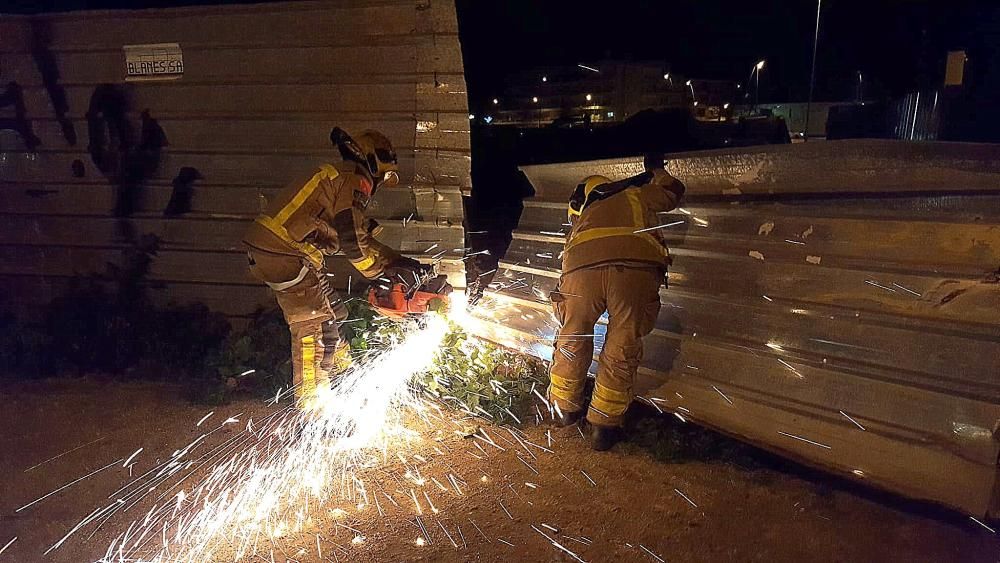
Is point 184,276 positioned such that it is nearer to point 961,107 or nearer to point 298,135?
point 298,135

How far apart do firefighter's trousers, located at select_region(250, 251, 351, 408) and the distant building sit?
18835mm

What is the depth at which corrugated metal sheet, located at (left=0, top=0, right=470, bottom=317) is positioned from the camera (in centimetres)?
Answer: 598

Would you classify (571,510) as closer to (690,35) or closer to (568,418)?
(568,418)

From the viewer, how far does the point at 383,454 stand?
4.41 m

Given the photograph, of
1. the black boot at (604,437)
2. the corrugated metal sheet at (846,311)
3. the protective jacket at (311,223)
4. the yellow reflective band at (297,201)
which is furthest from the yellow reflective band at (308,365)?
the corrugated metal sheet at (846,311)

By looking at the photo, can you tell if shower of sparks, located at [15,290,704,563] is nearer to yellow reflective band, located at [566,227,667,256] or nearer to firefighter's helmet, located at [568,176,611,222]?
yellow reflective band, located at [566,227,667,256]

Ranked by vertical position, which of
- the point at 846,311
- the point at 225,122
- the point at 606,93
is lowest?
the point at 846,311

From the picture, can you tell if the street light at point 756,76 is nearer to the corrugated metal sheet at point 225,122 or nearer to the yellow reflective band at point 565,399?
the corrugated metal sheet at point 225,122

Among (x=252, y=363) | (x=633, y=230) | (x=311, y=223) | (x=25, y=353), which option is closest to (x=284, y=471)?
(x=311, y=223)

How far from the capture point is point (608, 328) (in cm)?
425

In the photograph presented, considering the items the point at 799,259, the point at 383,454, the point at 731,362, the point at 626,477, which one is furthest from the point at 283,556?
the point at 799,259

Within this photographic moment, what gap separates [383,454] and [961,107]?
1005 centimetres

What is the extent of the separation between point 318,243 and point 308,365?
0.91 m

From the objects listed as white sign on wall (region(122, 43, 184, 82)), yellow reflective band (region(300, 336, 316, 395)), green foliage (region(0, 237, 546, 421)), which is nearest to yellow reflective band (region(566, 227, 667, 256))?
green foliage (region(0, 237, 546, 421))
